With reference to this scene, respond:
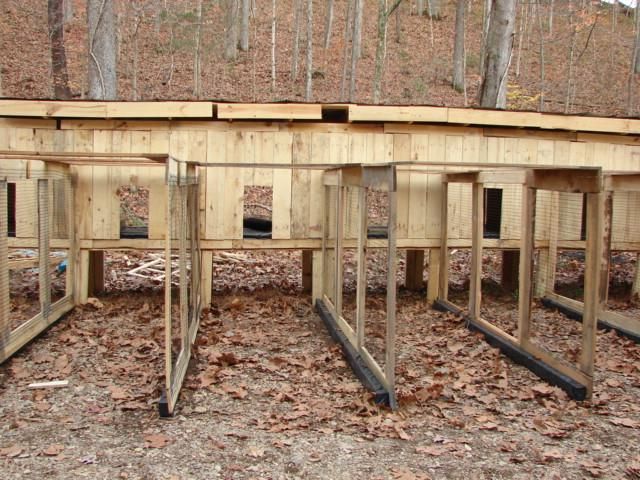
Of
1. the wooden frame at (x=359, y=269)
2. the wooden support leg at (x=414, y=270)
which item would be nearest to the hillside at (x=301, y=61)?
the wooden support leg at (x=414, y=270)

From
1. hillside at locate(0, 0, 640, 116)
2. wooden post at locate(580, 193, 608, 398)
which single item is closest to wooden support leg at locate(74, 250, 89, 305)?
wooden post at locate(580, 193, 608, 398)

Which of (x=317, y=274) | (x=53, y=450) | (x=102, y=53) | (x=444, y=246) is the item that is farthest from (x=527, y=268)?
(x=102, y=53)

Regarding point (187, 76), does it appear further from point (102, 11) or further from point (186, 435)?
point (186, 435)

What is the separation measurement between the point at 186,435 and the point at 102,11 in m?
11.5

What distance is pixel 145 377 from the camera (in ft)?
20.2

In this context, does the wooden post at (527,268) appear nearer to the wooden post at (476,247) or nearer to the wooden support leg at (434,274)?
the wooden post at (476,247)

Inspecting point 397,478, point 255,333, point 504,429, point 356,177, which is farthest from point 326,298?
point 397,478

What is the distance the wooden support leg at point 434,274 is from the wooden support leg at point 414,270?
1.15 m

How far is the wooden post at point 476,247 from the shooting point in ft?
26.2

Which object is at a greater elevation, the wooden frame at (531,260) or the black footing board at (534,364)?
the wooden frame at (531,260)

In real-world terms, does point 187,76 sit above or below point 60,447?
above

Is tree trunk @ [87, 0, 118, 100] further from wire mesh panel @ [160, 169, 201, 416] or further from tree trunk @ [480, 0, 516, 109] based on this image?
tree trunk @ [480, 0, 516, 109]

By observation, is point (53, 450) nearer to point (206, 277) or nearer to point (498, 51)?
point (206, 277)

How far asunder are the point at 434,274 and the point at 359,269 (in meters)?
3.50
